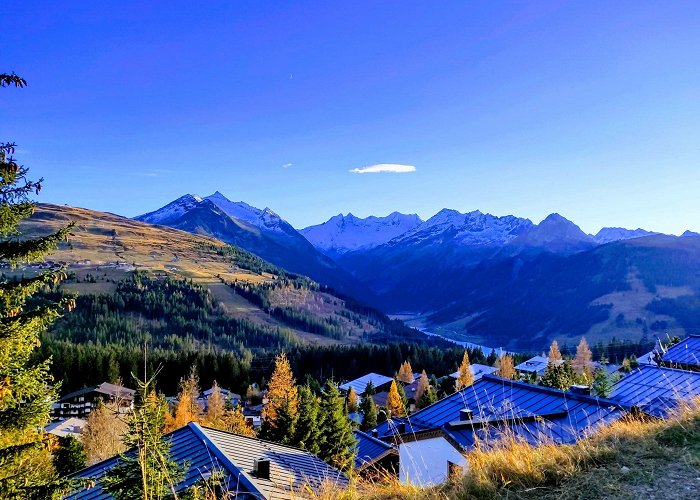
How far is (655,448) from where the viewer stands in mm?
5621

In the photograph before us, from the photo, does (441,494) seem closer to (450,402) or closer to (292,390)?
(450,402)

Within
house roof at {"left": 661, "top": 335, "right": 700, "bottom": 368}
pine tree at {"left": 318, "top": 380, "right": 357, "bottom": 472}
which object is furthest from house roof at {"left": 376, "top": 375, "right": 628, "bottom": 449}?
pine tree at {"left": 318, "top": 380, "right": 357, "bottom": 472}

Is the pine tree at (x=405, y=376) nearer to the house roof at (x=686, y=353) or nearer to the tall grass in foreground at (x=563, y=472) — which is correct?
the house roof at (x=686, y=353)

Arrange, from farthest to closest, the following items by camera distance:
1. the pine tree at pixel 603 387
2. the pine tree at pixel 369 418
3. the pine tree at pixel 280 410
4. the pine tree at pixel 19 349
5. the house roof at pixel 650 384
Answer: the pine tree at pixel 369 418
the pine tree at pixel 280 410
the pine tree at pixel 603 387
the house roof at pixel 650 384
the pine tree at pixel 19 349

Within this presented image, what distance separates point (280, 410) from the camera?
1537 inches

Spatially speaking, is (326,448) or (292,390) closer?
(326,448)

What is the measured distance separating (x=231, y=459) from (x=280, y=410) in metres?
26.2

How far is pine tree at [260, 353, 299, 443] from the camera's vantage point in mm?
37666

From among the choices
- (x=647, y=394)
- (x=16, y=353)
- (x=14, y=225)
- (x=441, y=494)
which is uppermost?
(x=14, y=225)

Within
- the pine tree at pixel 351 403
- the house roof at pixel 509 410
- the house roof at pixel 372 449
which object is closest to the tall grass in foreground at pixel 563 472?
the house roof at pixel 509 410

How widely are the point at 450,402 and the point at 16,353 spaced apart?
1732 cm

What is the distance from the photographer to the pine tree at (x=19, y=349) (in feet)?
35.8

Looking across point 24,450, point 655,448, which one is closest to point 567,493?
point 655,448

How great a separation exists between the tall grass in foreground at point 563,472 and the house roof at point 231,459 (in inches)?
284
